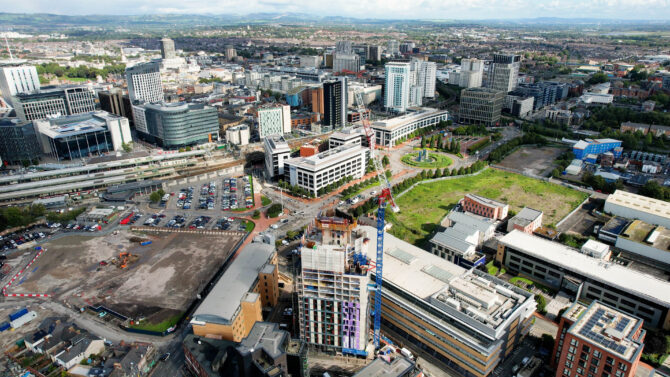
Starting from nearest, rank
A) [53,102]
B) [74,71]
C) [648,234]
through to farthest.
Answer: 1. [648,234]
2. [53,102]
3. [74,71]

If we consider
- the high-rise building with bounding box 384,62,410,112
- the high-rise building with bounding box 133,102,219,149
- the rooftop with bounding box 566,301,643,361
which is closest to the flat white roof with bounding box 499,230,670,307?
the rooftop with bounding box 566,301,643,361

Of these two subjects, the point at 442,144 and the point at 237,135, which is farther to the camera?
the point at 442,144

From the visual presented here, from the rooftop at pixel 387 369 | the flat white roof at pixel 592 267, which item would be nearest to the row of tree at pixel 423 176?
the flat white roof at pixel 592 267

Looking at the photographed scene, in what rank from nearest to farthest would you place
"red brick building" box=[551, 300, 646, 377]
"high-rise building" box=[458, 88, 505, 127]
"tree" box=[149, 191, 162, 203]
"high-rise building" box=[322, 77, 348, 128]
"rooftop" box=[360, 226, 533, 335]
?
"red brick building" box=[551, 300, 646, 377] < "rooftop" box=[360, 226, 533, 335] < "tree" box=[149, 191, 162, 203] < "high-rise building" box=[322, 77, 348, 128] < "high-rise building" box=[458, 88, 505, 127]

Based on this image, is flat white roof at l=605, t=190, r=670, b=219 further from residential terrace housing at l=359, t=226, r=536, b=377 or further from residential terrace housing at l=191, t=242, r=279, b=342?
residential terrace housing at l=191, t=242, r=279, b=342

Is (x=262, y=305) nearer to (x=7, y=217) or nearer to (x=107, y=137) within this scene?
(x=7, y=217)

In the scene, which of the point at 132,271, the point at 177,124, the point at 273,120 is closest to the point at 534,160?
the point at 273,120

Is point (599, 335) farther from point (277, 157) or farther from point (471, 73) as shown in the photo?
point (471, 73)
